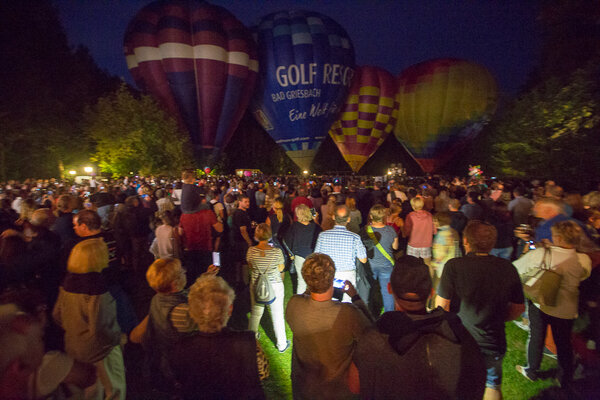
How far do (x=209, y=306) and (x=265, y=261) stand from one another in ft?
5.90

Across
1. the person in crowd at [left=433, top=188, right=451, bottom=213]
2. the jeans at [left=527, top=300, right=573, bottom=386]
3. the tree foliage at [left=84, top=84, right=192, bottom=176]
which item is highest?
the tree foliage at [left=84, top=84, right=192, bottom=176]

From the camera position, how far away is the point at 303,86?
18.8 meters

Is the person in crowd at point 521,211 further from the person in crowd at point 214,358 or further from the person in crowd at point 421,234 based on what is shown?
the person in crowd at point 214,358

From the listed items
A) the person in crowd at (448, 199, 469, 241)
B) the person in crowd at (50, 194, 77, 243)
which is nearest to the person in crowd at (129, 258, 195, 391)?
the person in crowd at (50, 194, 77, 243)

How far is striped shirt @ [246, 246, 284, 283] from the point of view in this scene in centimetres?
356

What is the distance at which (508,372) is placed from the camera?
11.4 feet

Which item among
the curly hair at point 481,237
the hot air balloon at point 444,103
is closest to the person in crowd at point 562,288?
the curly hair at point 481,237

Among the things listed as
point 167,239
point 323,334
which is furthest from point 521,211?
point 167,239

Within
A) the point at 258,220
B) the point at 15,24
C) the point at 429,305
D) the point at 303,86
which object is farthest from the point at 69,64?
the point at 429,305

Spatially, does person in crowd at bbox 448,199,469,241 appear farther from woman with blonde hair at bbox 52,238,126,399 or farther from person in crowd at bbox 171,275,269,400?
woman with blonde hair at bbox 52,238,126,399

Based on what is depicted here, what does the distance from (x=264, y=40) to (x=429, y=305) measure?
59.9ft

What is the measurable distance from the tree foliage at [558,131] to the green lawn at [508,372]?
10.4 m

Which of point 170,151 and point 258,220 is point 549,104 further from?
point 170,151

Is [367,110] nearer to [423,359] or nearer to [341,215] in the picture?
[341,215]
